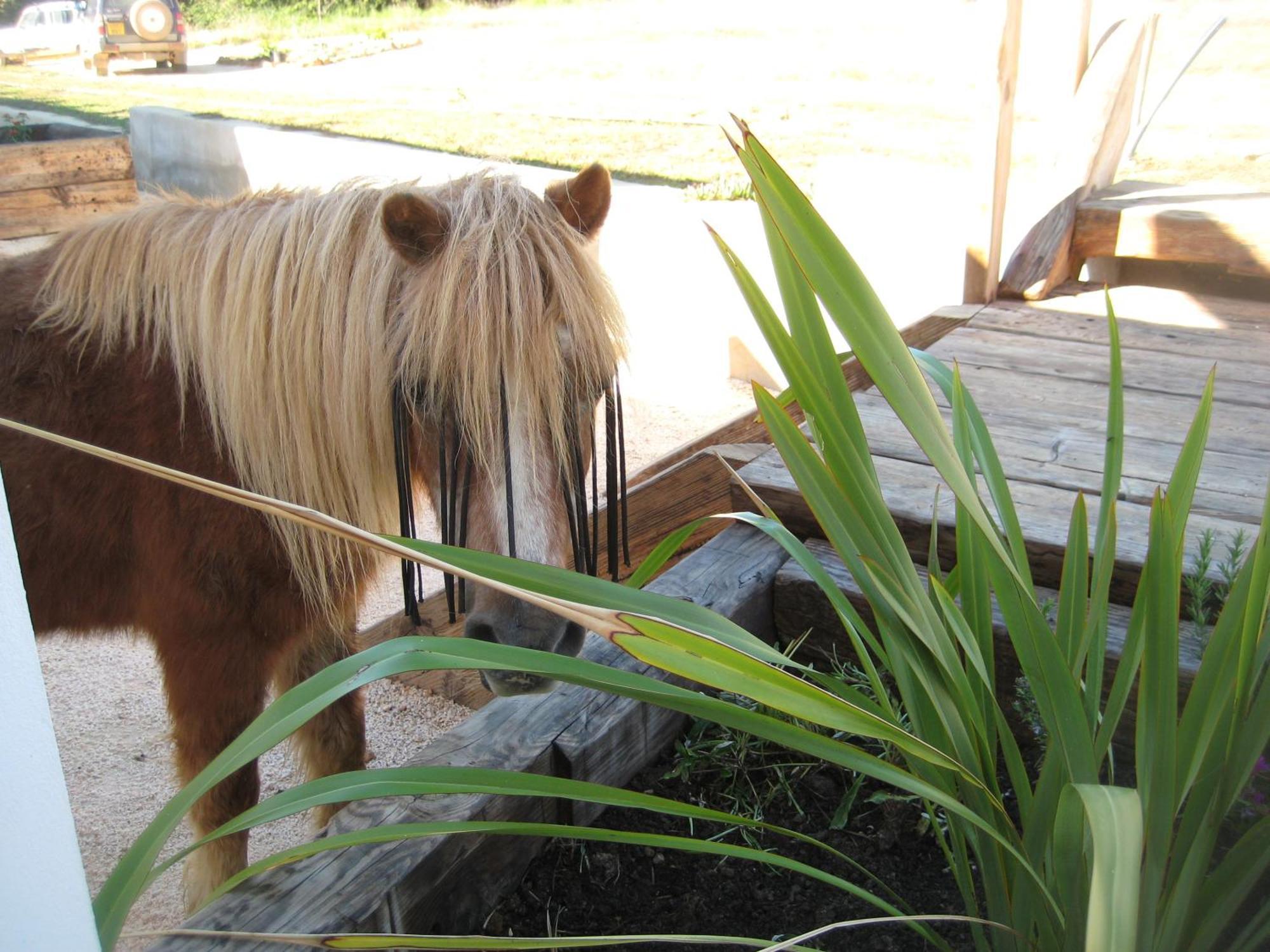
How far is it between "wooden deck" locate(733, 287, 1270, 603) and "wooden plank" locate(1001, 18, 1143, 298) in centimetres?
9

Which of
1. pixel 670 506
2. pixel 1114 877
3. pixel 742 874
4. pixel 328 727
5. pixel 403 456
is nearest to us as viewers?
pixel 1114 877

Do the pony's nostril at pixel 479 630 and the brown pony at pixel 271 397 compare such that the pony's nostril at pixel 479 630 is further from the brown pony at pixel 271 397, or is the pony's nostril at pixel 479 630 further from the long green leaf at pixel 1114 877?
the long green leaf at pixel 1114 877

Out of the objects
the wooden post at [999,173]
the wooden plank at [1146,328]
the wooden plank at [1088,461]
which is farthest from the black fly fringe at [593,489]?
the wooden post at [999,173]

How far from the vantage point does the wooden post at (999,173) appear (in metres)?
2.74

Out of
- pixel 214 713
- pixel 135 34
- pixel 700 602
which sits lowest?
pixel 214 713

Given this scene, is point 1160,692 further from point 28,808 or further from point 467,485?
point 467,485

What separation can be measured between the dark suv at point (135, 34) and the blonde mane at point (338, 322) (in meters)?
13.3

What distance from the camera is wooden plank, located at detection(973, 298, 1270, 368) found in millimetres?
2611

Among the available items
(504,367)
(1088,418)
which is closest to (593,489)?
(504,367)

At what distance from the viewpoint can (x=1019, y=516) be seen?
5.93ft

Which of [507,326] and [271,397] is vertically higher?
[507,326]

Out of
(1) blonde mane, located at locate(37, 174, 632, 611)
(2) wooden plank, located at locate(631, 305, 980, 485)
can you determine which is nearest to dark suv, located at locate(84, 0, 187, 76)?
(2) wooden plank, located at locate(631, 305, 980, 485)

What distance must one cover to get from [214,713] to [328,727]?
407 mm

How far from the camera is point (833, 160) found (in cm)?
404
